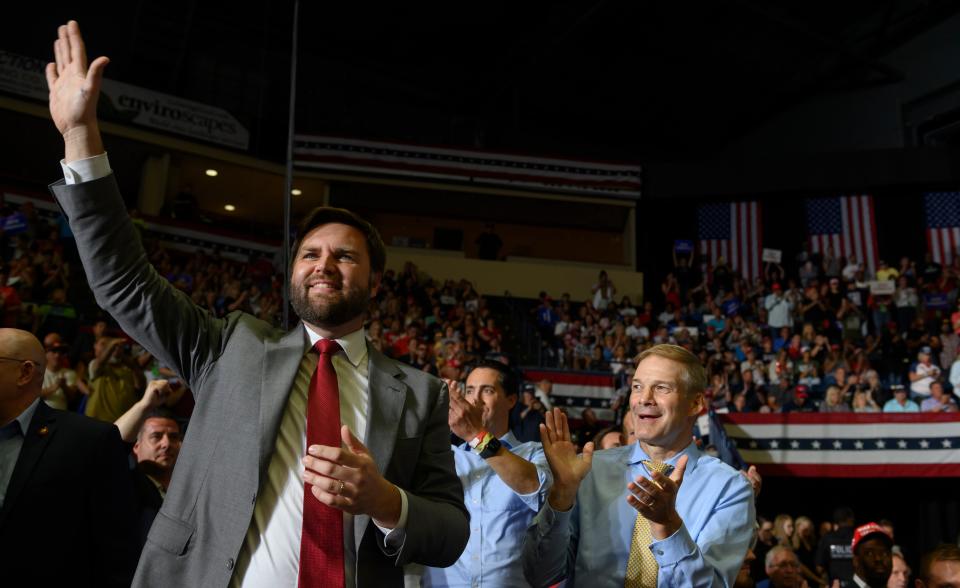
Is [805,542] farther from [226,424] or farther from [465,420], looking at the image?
[226,424]

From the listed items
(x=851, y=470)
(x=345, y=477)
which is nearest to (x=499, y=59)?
(x=851, y=470)

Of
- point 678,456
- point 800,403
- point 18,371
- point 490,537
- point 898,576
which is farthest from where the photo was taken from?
point 800,403

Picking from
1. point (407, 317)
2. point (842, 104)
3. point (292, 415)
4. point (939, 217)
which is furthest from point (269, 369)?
point (842, 104)

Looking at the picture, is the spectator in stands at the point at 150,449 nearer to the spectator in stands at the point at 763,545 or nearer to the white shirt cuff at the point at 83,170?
the white shirt cuff at the point at 83,170

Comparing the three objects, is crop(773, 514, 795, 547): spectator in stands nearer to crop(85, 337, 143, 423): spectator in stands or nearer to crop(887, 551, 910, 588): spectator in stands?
crop(887, 551, 910, 588): spectator in stands

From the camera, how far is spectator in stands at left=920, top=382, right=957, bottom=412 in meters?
10.4

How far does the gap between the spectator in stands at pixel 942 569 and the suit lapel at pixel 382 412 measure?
104 inches

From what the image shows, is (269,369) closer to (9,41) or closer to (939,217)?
(9,41)

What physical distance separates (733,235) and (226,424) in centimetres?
1943

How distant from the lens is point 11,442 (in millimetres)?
2715

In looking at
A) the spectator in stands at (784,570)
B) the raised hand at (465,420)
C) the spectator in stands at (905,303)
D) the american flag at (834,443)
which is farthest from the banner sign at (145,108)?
the raised hand at (465,420)

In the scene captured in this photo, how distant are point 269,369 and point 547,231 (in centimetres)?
2030

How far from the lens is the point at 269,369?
1898 mm

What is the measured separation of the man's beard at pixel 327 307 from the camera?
1983 mm
